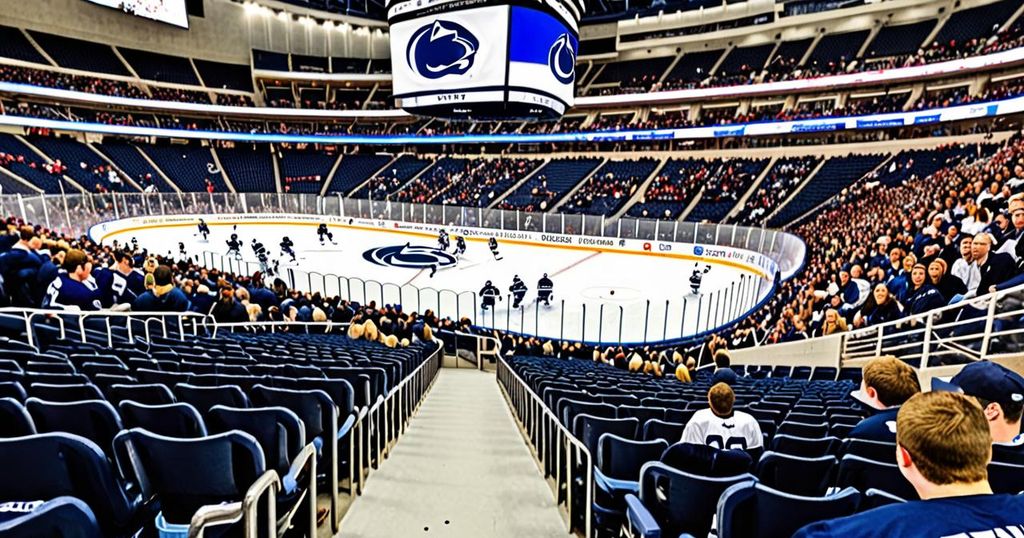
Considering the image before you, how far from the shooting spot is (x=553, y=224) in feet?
90.1

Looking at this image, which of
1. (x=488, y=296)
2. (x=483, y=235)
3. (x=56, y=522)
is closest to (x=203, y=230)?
(x=483, y=235)

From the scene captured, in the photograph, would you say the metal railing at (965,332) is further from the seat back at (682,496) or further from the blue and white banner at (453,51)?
the blue and white banner at (453,51)

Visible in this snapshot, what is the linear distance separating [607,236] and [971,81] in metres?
22.7

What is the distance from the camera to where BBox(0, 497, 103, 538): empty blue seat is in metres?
1.49

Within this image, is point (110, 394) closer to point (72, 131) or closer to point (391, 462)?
point (391, 462)

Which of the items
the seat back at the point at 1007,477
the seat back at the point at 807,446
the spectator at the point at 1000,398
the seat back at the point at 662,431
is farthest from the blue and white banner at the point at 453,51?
the seat back at the point at 1007,477

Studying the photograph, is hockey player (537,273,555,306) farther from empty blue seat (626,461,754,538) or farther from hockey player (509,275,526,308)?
empty blue seat (626,461,754,538)

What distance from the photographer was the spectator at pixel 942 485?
1291 mm

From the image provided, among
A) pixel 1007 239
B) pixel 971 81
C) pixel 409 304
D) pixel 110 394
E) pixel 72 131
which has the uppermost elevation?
pixel 971 81

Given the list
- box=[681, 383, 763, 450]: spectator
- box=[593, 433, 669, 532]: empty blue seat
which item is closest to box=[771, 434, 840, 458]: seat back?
box=[681, 383, 763, 450]: spectator

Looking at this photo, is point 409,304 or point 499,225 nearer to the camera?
point 409,304

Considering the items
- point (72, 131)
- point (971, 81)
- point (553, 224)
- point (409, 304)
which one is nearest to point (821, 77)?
point (971, 81)

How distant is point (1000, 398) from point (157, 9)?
54912 mm

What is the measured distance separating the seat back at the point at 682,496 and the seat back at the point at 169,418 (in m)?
2.39
